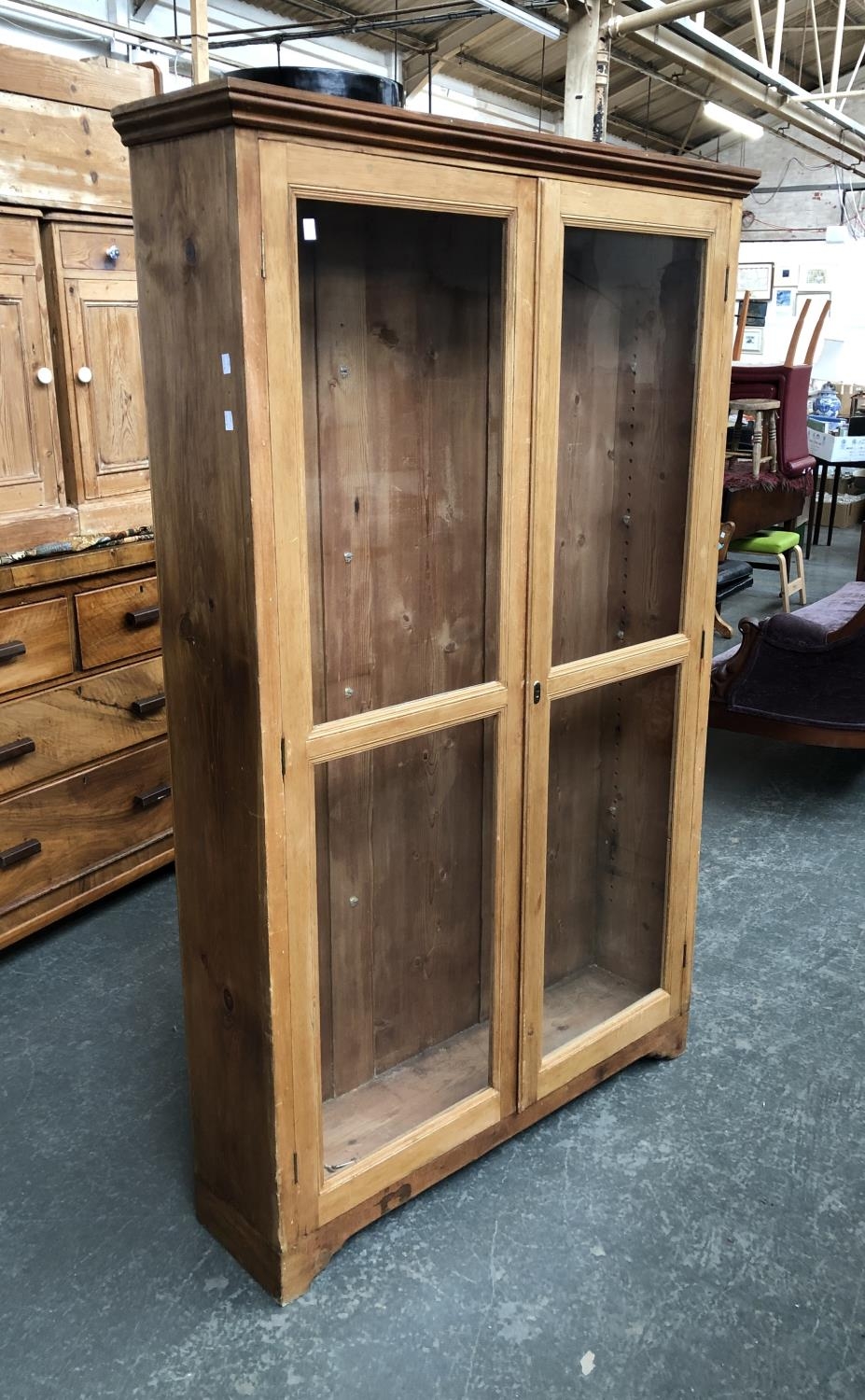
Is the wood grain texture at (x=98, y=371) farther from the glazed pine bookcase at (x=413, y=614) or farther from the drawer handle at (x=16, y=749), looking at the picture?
the glazed pine bookcase at (x=413, y=614)

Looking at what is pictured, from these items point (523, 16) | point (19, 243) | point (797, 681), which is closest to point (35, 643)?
point (19, 243)

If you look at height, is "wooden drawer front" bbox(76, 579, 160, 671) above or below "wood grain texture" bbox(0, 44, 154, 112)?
below

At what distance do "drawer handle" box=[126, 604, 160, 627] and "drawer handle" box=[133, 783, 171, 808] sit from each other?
0.46 m

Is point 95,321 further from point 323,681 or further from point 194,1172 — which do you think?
point 194,1172

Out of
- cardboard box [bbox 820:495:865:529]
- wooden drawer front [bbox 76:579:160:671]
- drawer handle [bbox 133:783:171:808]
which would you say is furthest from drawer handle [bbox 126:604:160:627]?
cardboard box [bbox 820:495:865:529]

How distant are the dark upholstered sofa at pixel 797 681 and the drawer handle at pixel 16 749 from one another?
7.52ft

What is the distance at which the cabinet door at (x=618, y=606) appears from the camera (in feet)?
6.30

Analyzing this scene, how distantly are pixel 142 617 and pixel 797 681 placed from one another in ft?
7.07

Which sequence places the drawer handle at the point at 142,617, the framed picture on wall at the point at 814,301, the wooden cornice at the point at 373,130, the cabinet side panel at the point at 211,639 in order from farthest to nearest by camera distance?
the framed picture on wall at the point at 814,301
the drawer handle at the point at 142,617
the cabinet side panel at the point at 211,639
the wooden cornice at the point at 373,130

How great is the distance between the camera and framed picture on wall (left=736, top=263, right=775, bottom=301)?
13477mm

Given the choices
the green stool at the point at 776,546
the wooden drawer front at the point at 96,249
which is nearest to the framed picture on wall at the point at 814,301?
the green stool at the point at 776,546

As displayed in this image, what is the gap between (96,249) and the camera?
2791 millimetres

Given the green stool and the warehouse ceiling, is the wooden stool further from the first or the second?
the warehouse ceiling

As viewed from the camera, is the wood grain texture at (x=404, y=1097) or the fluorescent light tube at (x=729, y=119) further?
the fluorescent light tube at (x=729, y=119)
